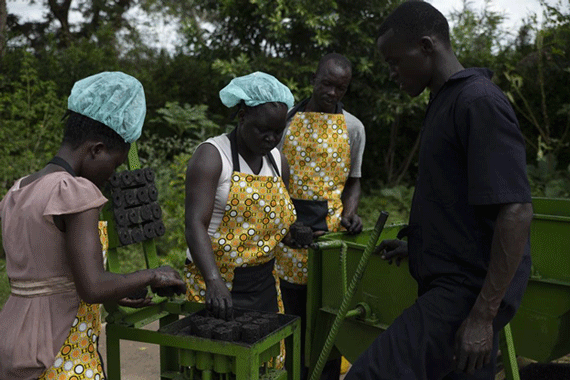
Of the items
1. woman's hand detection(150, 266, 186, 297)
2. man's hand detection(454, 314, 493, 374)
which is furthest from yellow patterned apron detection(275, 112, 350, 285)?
man's hand detection(454, 314, 493, 374)

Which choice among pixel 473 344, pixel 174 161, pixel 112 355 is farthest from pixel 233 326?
pixel 174 161

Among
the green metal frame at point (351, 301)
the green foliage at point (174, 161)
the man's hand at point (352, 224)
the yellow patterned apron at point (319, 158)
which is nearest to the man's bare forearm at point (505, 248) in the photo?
the green metal frame at point (351, 301)

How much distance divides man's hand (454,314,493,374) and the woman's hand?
0.90 meters

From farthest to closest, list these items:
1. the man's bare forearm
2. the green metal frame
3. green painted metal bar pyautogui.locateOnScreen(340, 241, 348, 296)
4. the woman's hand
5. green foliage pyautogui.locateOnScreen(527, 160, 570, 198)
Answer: green foliage pyautogui.locateOnScreen(527, 160, 570, 198)
green painted metal bar pyautogui.locateOnScreen(340, 241, 348, 296)
the green metal frame
the woman's hand
the man's bare forearm

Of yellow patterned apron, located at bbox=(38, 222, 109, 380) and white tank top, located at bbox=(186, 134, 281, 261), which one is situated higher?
white tank top, located at bbox=(186, 134, 281, 261)

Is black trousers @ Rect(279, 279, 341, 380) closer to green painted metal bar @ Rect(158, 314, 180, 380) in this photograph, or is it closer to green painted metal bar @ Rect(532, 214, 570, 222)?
green painted metal bar @ Rect(158, 314, 180, 380)

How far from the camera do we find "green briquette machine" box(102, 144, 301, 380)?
1938mm

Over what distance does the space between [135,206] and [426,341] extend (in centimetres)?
112

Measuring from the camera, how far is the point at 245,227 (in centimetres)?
258

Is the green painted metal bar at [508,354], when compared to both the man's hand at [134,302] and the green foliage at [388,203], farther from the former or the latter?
the green foliage at [388,203]

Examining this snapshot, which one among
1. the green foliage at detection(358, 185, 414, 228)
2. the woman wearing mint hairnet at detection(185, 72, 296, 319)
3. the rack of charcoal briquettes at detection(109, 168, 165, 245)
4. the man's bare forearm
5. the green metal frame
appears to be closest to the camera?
the man's bare forearm

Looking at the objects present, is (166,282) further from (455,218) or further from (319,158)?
(319,158)

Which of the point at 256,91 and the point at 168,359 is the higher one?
the point at 256,91

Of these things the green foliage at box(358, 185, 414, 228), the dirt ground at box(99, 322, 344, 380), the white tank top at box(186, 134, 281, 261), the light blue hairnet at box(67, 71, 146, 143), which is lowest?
the dirt ground at box(99, 322, 344, 380)
